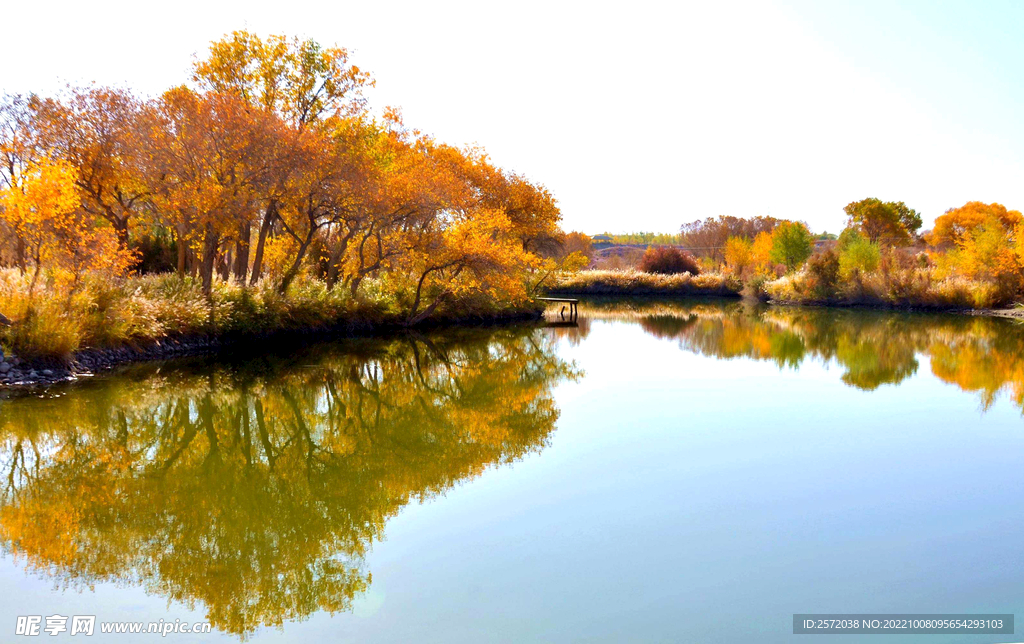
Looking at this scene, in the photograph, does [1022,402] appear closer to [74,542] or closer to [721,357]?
[721,357]

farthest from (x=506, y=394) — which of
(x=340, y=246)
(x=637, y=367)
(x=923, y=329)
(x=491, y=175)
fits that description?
(x=923, y=329)

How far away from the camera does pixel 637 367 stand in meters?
16.8

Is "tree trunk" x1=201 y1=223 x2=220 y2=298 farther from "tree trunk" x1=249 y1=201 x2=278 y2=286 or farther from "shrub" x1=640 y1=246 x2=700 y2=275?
"shrub" x1=640 y1=246 x2=700 y2=275

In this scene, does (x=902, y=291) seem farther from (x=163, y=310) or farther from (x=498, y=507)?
(x=498, y=507)

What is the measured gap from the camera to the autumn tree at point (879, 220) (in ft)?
184

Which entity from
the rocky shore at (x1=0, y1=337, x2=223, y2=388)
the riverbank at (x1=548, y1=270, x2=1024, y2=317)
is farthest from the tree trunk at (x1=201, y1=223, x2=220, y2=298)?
the riverbank at (x1=548, y1=270, x2=1024, y2=317)

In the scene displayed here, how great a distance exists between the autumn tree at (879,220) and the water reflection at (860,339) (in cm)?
2362

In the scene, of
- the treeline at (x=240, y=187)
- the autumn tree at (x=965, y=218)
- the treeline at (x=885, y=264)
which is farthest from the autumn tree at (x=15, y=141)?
the autumn tree at (x=965, y=218)

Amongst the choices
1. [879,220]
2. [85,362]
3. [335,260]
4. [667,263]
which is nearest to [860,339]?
[335,260]

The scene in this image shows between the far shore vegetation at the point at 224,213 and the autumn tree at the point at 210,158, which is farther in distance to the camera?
the autumn tree at the point at 210,158

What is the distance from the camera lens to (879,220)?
2227 inches

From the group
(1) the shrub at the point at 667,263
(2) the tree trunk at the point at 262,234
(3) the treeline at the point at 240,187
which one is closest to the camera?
(3) the treeline at the point at 240,187

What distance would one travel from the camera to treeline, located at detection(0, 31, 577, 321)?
13495 millimetres

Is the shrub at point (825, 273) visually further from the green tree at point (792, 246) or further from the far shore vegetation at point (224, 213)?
the far shore vegetation at point (224, 213)
